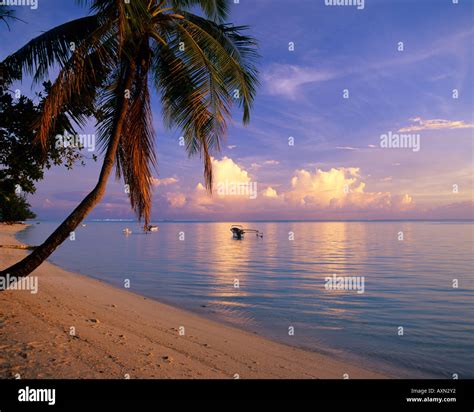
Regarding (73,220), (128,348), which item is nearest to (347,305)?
(128,348)

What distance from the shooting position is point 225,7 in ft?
32.1

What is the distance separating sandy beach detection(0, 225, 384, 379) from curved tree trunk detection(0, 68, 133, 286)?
1378mm

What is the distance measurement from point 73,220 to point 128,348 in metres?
2.88

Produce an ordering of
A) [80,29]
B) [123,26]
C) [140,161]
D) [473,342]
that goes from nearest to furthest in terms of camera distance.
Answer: [123,26]
[80,29]
[140,161]
[473,342]

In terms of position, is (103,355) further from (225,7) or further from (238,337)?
(225,7)

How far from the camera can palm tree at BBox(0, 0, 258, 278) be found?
711 centimetres

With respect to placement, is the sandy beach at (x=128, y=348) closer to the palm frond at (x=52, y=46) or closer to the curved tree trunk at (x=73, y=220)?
the curved tree trunk at (x=73, y=220)

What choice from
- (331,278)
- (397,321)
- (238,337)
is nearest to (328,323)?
(397,321)

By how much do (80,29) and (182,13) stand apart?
2666 mm

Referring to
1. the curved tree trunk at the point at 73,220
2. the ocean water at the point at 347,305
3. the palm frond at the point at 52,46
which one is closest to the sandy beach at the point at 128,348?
the curved tree trunk at the point at 73,220

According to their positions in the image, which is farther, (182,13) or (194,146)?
(194,146)

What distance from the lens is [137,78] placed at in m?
8.67

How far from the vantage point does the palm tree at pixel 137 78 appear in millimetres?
7105
